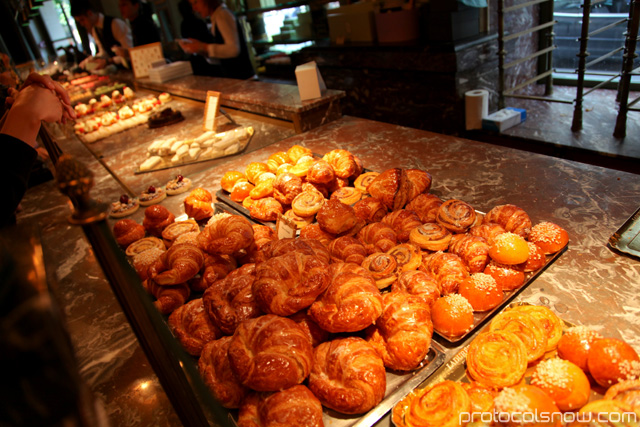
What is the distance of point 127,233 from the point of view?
245 cm

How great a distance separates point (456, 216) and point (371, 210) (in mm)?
458

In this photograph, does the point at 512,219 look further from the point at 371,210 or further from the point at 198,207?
the point at 198,207

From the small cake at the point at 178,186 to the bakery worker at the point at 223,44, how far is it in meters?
4.48

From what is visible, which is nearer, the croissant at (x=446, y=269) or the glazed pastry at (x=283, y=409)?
the glazed pastry at (x=283, y=409)

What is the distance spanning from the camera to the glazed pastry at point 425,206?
2049 millimetres

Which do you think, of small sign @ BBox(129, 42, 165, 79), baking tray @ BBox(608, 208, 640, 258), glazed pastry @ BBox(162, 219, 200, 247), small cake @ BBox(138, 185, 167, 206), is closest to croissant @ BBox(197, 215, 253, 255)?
glazed pastry @ BBox(162, 219, 200, 247)

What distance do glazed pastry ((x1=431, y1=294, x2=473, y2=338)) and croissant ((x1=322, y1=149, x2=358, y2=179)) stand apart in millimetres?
1304

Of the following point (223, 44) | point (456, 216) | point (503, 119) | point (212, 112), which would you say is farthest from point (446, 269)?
point (223, 44)

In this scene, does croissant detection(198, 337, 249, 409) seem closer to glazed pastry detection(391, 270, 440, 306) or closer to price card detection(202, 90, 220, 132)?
glazed pastry detection(391, 270, 440, 306)

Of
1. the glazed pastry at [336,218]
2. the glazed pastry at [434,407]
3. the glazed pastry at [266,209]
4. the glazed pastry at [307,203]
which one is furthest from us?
the glazed pastry at [266,209]

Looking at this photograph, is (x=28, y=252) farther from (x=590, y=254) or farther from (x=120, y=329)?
(x=590, y=254)

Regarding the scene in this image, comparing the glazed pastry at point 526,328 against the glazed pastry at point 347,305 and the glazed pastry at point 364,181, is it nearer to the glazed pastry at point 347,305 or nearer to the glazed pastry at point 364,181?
the glazed pastry at point 347,305

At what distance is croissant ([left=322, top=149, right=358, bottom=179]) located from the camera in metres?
2.59

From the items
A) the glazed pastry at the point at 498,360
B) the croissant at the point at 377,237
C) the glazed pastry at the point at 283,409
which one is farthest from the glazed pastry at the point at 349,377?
the croissant at the point at 377,237
